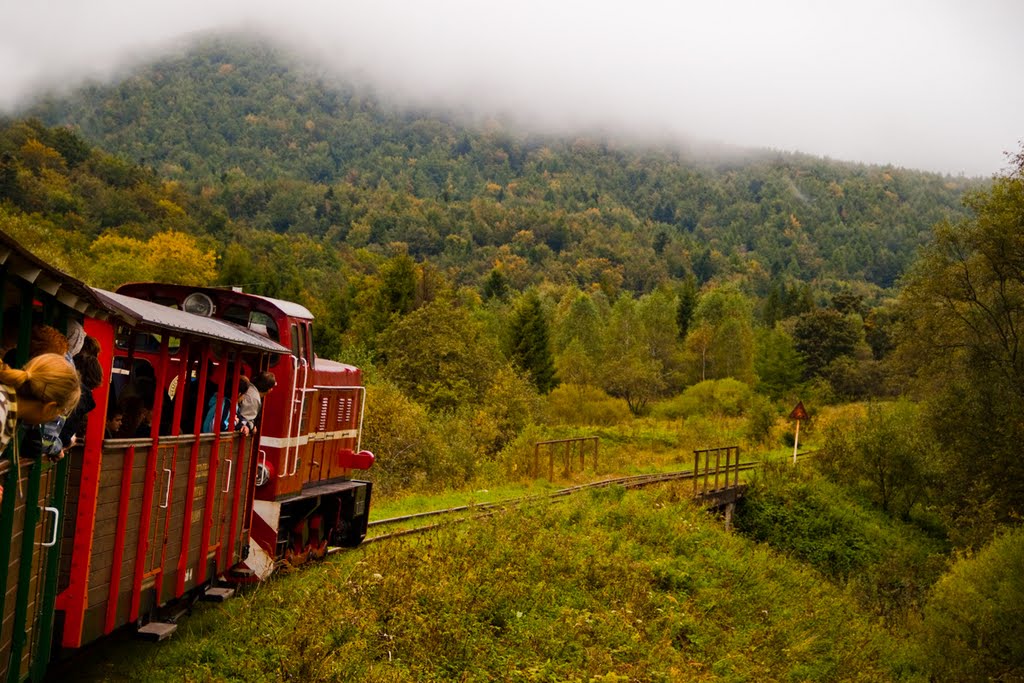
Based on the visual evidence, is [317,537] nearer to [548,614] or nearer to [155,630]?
[548,614]

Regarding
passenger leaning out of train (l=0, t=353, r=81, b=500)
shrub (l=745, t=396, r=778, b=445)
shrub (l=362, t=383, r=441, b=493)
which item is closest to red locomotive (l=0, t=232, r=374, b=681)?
passenger leaning out of train (l=0, t=353, r=81, b=500)

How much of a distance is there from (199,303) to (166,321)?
4.69m

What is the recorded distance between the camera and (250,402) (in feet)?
33.8

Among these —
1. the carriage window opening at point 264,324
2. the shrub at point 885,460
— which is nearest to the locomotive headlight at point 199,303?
the carriage window opening at point 264,324

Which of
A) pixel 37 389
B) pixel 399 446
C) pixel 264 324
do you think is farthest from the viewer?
pixel 399 446

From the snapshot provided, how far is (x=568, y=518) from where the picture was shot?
17969 mm

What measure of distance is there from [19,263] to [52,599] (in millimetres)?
2807

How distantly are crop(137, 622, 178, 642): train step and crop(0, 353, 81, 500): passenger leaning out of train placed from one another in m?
4.47

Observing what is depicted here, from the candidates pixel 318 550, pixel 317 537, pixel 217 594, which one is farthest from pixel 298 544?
pixel 217 594

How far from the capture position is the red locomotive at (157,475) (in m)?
5.64

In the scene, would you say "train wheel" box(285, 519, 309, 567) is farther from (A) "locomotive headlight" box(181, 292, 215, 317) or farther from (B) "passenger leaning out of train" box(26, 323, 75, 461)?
(B) "passenger leaning out of train" box(26, 323, 75, 461)

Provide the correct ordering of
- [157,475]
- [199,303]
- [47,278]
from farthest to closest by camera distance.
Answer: [199,303] < [157,475] < [47,278]

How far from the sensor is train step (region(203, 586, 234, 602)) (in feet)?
33.9

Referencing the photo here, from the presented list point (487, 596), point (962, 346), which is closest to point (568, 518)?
point (487, 596)
